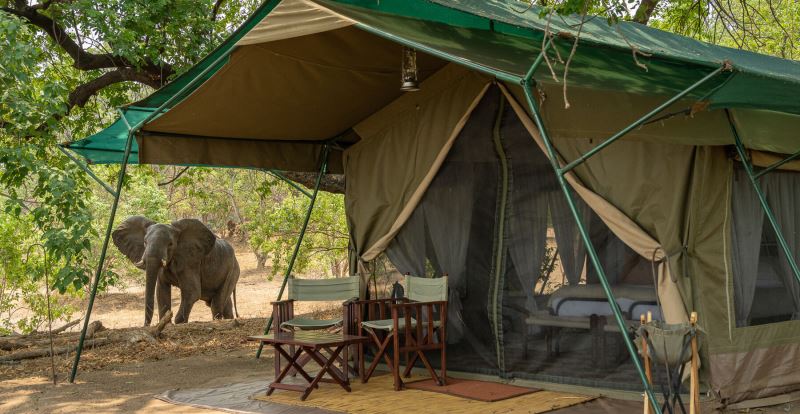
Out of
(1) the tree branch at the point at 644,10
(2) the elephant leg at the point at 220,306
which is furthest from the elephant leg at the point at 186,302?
(1) the tree branch at the point at 644,10

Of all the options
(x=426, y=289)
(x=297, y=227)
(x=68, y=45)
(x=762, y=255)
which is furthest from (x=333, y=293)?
(x=297, y=227)

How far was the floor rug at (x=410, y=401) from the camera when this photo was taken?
16.7 feet

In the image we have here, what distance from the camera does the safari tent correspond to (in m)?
4.83

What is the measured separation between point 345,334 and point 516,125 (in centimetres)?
174

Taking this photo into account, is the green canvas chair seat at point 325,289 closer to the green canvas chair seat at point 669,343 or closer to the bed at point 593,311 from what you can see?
the bed at point 593,311

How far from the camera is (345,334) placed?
6004 mm

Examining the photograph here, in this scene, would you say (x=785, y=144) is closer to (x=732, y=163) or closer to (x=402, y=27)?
(x=732, y=163)

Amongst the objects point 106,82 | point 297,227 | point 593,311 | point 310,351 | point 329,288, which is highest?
point 106,82

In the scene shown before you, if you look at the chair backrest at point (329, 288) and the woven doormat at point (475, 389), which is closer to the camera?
the woven doormat at point (475, 389)

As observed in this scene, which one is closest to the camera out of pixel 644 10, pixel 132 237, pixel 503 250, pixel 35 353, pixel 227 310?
pixel 503 250

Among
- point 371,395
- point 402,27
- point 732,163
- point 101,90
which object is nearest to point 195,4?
point 101,90

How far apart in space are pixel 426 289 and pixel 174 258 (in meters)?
5.47

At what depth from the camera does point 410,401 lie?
17.6 feet

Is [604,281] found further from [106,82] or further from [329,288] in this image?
[106,82]
